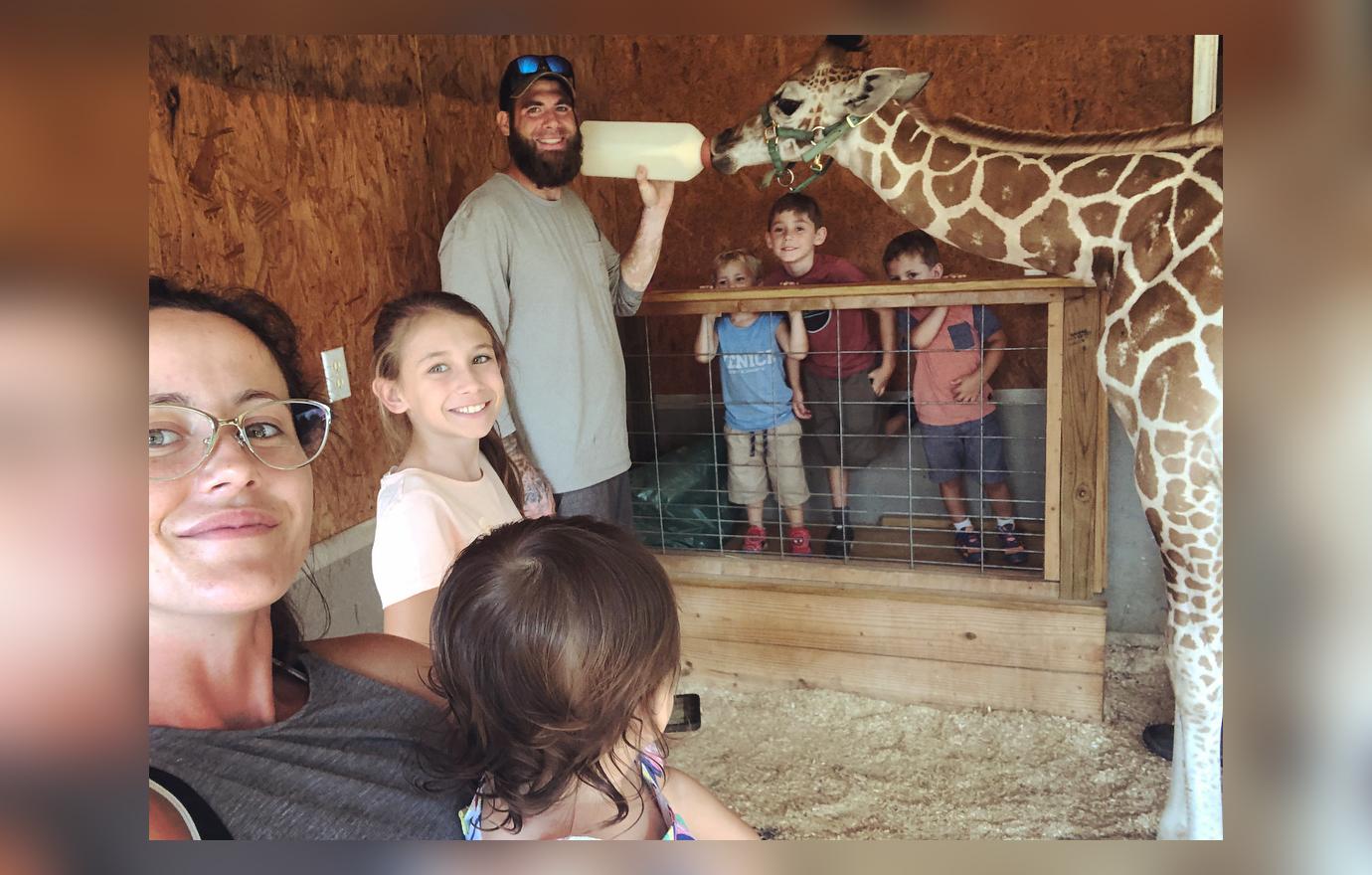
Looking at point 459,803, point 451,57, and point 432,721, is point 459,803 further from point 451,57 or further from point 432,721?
point 451,57

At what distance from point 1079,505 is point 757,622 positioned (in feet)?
2.09

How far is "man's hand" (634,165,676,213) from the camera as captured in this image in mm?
1765

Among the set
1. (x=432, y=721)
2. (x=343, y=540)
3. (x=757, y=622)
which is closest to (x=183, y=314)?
(x=343, y=540)

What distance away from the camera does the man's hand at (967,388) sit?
1.77m

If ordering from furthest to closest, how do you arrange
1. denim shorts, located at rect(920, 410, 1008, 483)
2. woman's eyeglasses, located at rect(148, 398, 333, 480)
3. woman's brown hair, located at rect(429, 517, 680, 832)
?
denim shorts, located at rect(920, 410, 1008, 483)
woman's eyeglasses, located at rect(148, 398, 333, 480)
woman's brown hair, located at rect(429, 517, 680, 832)

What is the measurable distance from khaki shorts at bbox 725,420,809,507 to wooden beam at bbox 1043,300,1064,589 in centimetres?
44

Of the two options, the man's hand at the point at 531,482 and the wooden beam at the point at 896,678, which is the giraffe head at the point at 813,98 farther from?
the wooden beam at the point at 896,678

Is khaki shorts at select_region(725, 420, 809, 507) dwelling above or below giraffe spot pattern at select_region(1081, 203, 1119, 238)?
below

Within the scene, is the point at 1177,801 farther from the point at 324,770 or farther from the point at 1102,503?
the point at 324,770

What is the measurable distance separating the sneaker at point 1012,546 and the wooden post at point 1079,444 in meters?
0.07

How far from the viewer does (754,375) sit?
1.83 metres

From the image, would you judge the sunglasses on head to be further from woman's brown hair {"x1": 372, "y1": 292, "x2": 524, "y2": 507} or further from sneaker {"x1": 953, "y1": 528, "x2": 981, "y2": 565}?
sneaker {"x1": 953, "y1": 528, "x2": 981, "y2": 565}

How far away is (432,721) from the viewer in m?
1.67

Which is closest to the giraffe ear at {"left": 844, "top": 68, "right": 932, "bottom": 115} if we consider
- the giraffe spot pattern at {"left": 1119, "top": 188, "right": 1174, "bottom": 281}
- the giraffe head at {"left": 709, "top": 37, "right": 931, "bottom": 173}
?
the giraffe head at {"left": 709, "top": 37, "right": 931, "bottom": 173}
